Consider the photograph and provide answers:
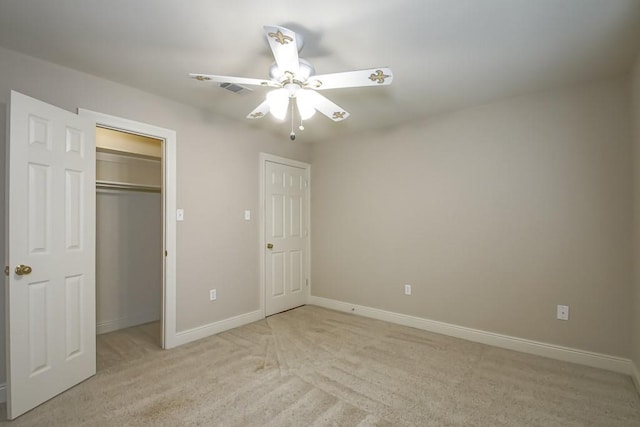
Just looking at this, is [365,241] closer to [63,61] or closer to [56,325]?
[56,325]

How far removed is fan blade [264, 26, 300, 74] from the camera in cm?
152

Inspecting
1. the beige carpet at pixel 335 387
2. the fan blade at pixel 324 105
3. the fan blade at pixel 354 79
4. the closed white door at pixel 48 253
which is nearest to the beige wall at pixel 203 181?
the closed white door at pixel 48 253

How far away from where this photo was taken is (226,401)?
2.08 m

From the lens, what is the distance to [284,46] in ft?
5.37

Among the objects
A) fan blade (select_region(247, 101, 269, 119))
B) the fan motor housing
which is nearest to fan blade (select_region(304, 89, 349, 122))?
the fan motor housing

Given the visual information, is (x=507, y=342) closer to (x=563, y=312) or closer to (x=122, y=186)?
(x=563, y=312)

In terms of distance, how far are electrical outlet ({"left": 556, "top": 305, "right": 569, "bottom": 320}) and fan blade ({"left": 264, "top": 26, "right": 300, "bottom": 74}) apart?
9.59ft

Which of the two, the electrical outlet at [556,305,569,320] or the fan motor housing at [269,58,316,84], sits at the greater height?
the fan motor housing at [269,58,316,84]

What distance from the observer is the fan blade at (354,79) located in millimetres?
1794

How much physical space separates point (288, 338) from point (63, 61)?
119 inches

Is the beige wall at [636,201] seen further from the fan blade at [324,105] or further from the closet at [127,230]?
the closet at [127,230]

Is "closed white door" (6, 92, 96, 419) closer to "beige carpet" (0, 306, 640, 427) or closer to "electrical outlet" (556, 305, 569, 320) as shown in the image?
"beige carpet" (0, 306, 640, 427)

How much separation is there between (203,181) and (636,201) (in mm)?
3734

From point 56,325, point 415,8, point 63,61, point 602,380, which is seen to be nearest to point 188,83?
point 63,61
